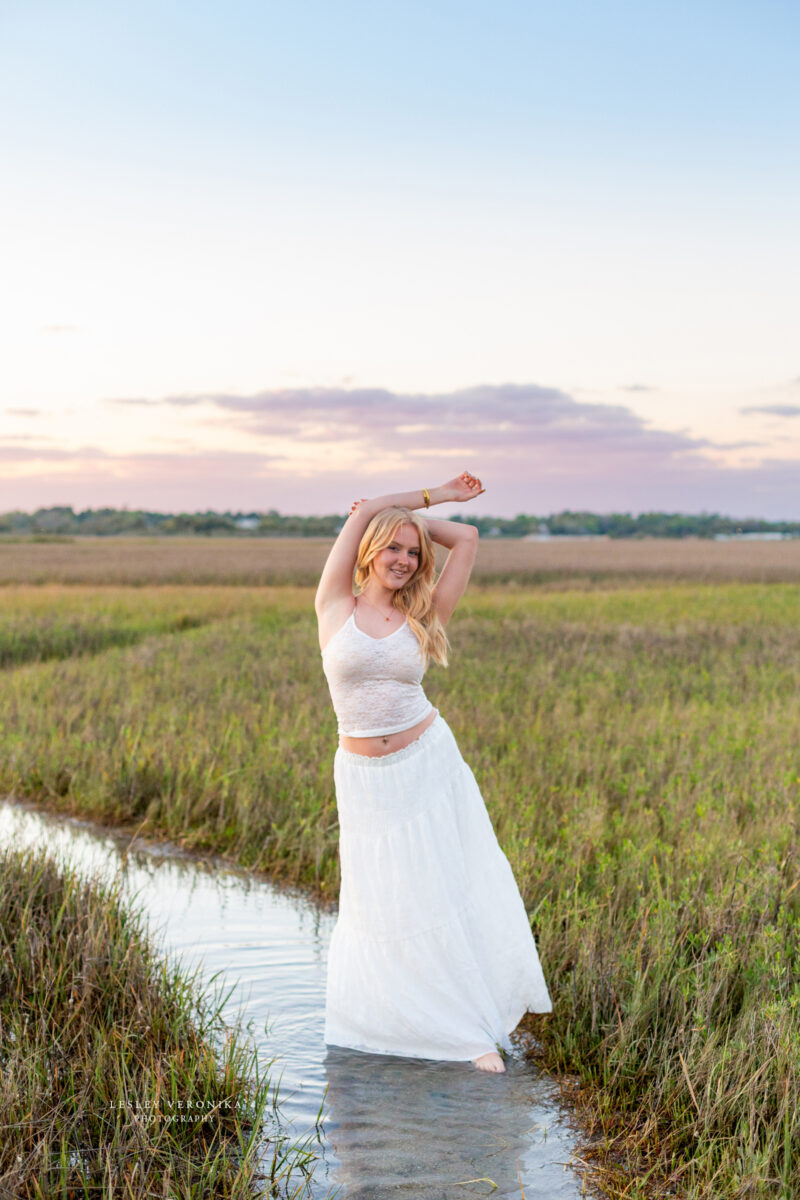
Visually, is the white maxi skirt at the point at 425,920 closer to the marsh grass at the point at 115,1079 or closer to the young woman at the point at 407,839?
the young woman at the point at 407,839

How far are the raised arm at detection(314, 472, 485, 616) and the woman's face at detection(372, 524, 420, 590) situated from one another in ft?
0.42

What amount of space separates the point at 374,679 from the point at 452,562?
676 millimetres

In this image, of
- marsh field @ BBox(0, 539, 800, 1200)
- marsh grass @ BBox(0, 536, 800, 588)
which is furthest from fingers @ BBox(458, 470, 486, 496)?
marsh grass @ BBox(0, 536, 800, 588)

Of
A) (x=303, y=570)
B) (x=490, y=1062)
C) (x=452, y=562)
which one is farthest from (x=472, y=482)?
(x=303, y=570)

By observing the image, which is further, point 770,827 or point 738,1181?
point 770,827

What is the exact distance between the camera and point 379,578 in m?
4.38

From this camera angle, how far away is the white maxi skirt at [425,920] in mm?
4438

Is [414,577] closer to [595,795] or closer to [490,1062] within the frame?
[490,1062]

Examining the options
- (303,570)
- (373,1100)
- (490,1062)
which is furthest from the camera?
(303,570)

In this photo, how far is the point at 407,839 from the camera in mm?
4445

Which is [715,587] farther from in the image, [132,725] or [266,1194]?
[266,1194]

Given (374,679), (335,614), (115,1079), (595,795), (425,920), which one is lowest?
(115,1079)

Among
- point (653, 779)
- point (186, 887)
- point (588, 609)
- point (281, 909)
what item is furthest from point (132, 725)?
point (588, 609)

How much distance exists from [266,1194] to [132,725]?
7.42 meters
